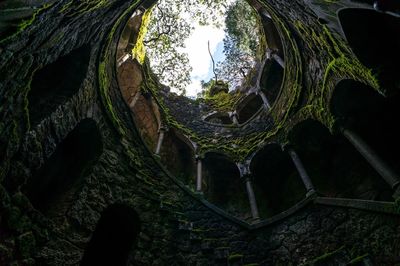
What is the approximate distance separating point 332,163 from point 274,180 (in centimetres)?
241

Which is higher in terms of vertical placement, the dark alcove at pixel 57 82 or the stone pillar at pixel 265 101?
the stone pillar at pixel 265 101

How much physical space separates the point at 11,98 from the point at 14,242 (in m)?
1.59

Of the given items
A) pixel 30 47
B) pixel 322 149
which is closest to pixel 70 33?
pixel 30 47

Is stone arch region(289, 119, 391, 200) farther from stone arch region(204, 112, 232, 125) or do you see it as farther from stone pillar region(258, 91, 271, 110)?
stone arch region(204, 112, 232, 125)

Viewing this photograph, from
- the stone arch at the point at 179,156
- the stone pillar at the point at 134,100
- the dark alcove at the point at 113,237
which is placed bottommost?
the dark alcove at the point at 113,237

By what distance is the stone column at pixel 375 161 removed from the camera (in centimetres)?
524

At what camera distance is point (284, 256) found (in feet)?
19.0

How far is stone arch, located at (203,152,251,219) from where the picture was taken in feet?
35.1

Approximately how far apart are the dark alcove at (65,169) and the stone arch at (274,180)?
6.21 meters

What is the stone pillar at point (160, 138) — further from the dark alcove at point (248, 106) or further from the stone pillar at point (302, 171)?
the dark alcove at point (248, 106)

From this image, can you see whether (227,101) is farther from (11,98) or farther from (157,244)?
(11,98)

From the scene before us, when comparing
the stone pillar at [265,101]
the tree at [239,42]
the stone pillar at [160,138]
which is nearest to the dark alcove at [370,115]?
the stone pillar at [265,101]

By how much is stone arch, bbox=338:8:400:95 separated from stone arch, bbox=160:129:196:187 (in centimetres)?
759

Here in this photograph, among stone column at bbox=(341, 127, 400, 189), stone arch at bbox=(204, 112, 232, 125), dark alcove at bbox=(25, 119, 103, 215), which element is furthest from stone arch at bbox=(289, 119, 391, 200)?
dark alcove at bbox=(25, 119, 103, 215)
